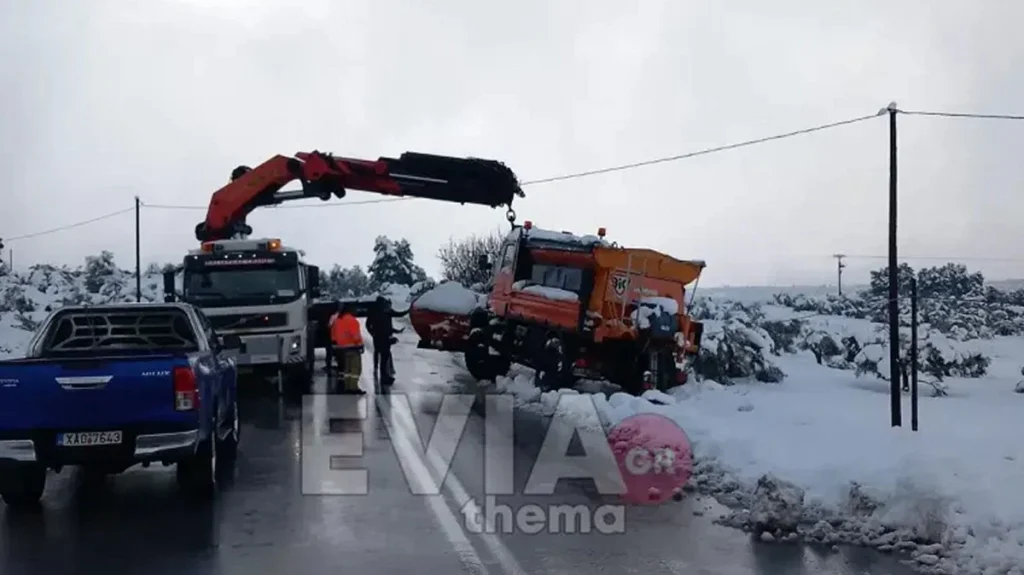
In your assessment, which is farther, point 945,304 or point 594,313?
point 945,304

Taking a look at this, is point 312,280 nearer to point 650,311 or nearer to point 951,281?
point 650,311

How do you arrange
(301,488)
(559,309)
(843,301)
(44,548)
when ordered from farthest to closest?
1. (843,301)
2. (559,309)
3. (301,488)
4. (44,548)

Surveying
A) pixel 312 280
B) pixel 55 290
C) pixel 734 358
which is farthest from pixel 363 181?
pixel 55 290

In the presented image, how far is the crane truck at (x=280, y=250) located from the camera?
1867 centimetres

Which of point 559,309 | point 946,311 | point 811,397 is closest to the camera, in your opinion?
point 559,309

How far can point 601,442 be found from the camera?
1306 centimetres

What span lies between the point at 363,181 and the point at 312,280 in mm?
2458

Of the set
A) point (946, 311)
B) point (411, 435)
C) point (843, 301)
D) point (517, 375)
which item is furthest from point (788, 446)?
point (843, 301)

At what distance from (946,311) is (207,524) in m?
51.7

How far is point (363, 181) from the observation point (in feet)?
71.8

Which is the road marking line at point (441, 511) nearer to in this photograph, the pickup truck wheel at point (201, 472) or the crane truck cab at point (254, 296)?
the pickup truck wheel at point (201, 472)

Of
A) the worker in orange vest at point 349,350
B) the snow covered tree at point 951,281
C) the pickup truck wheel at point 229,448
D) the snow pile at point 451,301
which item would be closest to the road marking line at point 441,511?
the pickup truck wheel at point 229,448

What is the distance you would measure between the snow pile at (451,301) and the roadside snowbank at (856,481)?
7.64 meters

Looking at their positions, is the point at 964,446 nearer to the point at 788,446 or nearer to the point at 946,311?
the point at 788,446
